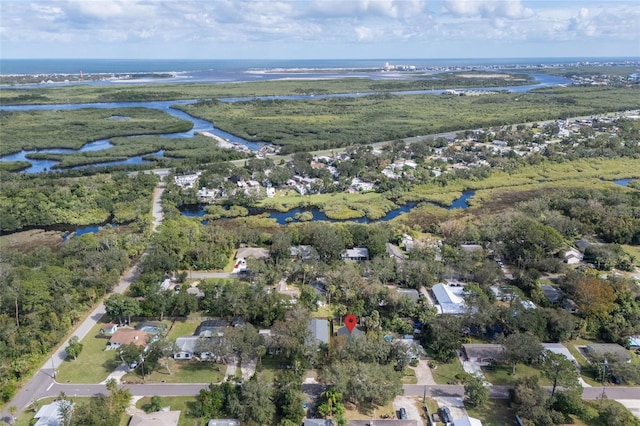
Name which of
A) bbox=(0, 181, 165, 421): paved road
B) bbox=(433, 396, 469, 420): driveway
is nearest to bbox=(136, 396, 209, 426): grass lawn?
bbox=(0, 181, 165, 421): paved road

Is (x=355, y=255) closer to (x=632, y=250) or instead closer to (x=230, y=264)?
(x=230, y=264)

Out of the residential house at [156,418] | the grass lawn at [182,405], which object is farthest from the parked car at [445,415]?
the residential house at [156,418]

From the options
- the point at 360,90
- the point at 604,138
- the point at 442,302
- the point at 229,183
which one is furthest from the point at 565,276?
the point at 360,90

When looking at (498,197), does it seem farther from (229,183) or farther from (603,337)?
(229,183)

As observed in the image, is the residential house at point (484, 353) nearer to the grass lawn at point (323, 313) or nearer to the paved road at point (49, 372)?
the grass lawn at point (323, 313)

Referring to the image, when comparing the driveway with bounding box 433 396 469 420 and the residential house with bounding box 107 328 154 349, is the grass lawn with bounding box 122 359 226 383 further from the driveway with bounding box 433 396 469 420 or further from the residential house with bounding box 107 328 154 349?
the driveway with bounding box 433 396 469 420

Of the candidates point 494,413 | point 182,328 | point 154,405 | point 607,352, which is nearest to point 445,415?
point 494,413
